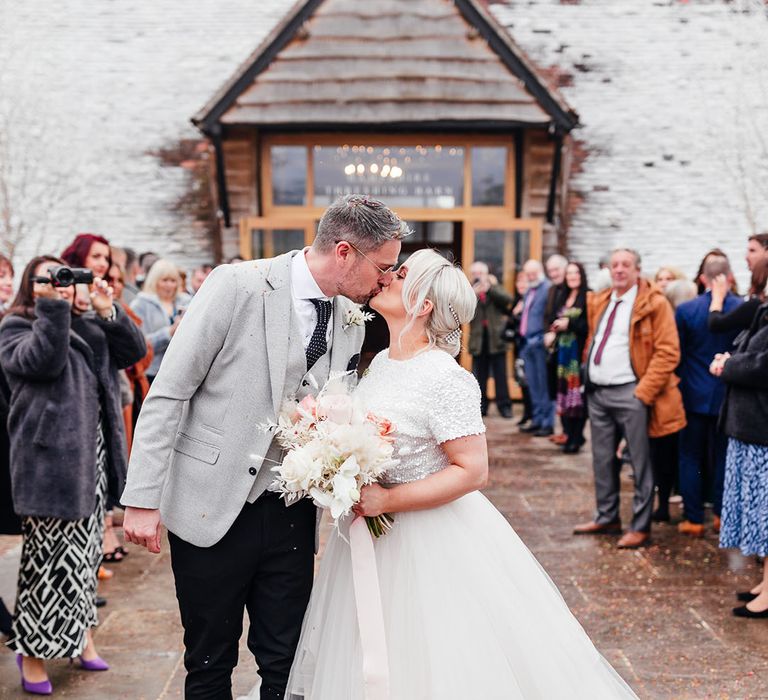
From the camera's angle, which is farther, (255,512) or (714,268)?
(714,268)

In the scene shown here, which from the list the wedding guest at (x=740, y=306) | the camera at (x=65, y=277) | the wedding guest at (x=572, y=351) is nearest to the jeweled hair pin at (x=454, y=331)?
the camera at (x=65, y=277)

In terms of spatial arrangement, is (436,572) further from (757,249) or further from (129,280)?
(129,280)

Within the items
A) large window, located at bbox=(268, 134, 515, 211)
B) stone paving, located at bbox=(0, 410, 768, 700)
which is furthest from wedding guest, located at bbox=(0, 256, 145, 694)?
large window, located at bbox=(268, 134, 515, 211)

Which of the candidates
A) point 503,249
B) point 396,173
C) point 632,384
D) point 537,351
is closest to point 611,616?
point 632,384

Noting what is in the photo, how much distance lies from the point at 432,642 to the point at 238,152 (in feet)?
35.9

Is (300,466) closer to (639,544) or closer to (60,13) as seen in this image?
(639,544)

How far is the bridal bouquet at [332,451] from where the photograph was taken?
2.77 m

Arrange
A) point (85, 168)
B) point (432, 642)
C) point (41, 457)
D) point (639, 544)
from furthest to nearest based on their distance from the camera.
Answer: point (85, 168) → point (639, 544) → point (41, 457) → point (432, 642)

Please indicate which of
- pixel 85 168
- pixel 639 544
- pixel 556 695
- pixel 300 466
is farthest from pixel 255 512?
pixel 85 168

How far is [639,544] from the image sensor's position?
6723 mm

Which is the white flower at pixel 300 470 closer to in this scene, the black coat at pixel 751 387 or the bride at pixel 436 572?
the bride at pixel 436 572

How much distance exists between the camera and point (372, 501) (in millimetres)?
3027

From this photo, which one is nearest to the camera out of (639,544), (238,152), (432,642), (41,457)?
(432,642)

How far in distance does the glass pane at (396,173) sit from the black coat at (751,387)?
814cm
